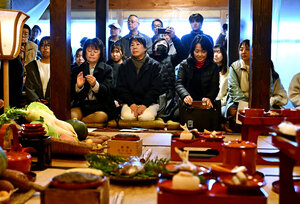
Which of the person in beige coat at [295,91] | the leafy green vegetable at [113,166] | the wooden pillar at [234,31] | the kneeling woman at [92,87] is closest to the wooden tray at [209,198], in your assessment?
the leafy green vegetable at [113,166]

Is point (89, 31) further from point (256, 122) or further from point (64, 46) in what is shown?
point (256, 122)

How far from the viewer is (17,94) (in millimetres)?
4684

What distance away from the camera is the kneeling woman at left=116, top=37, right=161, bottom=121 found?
4.80m

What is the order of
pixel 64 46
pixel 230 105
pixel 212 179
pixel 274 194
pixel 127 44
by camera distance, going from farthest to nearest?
pixel 127 44 < pixel 230 105 < pixel 64 46 < pixel 274 194 < pixel 212 179

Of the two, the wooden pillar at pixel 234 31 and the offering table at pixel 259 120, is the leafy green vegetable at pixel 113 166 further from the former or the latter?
the wooden pillar at pixel 234 31

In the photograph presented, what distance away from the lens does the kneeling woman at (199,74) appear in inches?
176

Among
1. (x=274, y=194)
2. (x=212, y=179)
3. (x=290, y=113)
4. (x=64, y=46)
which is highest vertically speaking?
(x=64, y=46)

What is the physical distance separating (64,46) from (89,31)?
583cm

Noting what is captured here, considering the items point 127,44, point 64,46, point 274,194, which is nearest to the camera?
point 274,194

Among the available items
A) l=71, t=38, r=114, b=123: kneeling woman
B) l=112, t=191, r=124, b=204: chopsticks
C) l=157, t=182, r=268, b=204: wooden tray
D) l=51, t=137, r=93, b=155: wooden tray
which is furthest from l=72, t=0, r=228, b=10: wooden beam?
l=157, t=182, r=268, b=204: wooden tray

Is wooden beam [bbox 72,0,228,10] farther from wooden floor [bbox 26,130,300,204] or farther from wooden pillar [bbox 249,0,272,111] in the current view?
wooden floor [bbox 26,130,300,204]

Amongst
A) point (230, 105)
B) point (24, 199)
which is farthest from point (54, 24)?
point (24, 199)

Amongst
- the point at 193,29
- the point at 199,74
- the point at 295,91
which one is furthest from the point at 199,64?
the point at 295,91

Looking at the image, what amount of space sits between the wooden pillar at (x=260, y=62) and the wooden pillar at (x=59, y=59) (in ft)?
6.15
